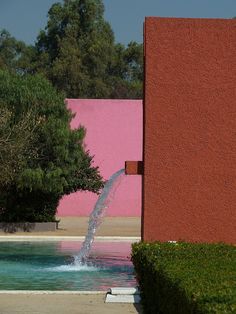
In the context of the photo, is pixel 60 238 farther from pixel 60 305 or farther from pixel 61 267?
pixel 60 305

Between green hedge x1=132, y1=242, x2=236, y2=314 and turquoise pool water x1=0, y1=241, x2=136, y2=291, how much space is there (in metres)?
3.02

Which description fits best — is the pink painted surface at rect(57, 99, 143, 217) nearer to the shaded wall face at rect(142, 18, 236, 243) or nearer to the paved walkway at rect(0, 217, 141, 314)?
the shaded wall face at rect(142, 18, 236, 243)

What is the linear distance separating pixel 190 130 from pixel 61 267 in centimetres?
409

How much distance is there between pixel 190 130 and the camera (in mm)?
12039

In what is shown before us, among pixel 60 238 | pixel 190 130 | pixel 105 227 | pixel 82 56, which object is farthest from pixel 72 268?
pixel 82 56

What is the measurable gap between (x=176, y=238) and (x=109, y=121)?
17.8m

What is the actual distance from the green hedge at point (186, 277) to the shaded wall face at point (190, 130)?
2.34 m

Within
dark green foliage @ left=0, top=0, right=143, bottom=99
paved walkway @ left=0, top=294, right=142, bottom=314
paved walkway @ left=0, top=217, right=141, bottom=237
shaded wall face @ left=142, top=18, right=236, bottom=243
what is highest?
dark green foliage @ left=0, top=0, right=143, bottom=99

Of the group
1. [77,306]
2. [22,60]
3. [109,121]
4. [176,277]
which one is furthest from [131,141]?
[22,60]

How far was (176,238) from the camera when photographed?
38.8ft

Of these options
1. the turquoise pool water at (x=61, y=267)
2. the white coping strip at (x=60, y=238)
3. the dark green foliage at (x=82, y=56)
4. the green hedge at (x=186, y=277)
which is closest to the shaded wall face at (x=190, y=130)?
the turquoise pool water at (x=61, y=267)

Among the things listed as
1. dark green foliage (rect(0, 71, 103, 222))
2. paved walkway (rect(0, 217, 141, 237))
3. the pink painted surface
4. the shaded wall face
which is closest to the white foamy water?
the shaded wall face

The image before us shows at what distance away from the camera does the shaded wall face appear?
11.9 meters

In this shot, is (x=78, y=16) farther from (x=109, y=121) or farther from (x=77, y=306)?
(x=77, y=306)
